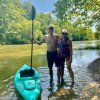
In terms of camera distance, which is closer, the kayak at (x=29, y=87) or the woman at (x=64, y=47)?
the kayak at (x=29, y=87)

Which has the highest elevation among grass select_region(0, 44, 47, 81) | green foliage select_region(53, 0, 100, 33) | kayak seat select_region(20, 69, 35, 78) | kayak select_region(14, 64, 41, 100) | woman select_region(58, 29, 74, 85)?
green foliage select_region(53, 0, 100, 33)

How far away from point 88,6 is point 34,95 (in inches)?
554

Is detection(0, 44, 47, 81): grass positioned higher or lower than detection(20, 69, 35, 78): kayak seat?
lower

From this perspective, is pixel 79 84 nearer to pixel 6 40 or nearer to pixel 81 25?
pixel 81 25

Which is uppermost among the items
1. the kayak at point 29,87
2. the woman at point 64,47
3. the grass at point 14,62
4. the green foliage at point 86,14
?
the green foliage at point 86,14

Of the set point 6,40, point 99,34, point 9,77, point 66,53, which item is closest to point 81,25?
point 99,34

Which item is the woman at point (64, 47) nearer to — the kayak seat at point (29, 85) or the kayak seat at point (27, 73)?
the kayak seat at point (27, 73)

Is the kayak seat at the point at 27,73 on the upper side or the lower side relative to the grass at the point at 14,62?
upper

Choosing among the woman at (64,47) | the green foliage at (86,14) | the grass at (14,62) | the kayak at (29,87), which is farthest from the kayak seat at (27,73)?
the green foliage at (86,14)

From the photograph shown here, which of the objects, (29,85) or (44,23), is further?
(44,23)

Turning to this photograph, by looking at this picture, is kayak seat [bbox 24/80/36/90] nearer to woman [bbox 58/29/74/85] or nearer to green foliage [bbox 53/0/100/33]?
woman [bbox 58/29/74/85]

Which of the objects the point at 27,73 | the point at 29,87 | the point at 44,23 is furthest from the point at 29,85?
the point at 44,23

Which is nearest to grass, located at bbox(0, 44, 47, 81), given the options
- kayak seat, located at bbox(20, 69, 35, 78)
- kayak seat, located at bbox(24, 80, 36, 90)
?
kayak seat, located at bbox(20, 69, 35, 78)

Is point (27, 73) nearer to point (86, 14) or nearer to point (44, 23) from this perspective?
point (86, 14)
